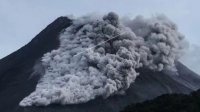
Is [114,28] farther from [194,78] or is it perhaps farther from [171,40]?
[194,78]

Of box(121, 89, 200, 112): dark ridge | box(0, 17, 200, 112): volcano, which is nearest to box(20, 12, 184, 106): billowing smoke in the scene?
box(0, 17, 200, 112): volcano

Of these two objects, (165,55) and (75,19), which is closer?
(165,55)

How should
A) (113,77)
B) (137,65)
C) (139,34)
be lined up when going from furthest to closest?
(139,34)
(137,65)
(113,77)

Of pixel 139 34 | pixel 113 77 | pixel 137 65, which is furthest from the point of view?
pixel 139 34

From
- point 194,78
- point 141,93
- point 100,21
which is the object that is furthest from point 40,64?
point 194,78

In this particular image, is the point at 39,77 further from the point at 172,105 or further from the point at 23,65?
the point at 172,105

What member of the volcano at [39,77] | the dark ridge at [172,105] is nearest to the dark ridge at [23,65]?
the volcano at [39,77]
